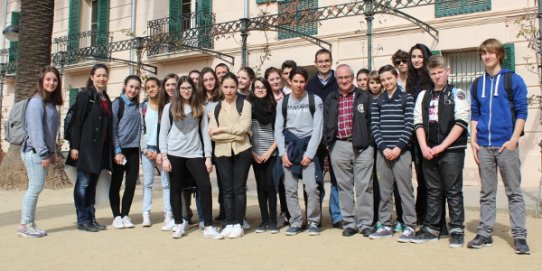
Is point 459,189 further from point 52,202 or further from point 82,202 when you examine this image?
point 52,202

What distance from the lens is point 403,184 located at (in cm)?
514

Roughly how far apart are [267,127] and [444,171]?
198 centimetres

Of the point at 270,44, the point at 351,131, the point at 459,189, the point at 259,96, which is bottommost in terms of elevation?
the point at 459,189

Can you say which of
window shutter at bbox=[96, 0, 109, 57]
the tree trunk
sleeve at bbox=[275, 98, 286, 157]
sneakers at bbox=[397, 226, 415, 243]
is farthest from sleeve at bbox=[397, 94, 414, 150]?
window shutter at bbox=[96, 0, 109, 57]

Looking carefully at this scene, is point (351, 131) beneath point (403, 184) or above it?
above

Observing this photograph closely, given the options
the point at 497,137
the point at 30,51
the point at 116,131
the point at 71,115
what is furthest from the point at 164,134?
the point at 30,51

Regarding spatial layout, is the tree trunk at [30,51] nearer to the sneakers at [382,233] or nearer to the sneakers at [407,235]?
the sneakers at [382,233]

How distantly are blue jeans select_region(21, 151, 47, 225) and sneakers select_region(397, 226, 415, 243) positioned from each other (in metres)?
3.88

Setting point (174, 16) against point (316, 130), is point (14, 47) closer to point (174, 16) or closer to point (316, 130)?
point (174, 16)

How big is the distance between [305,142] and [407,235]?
1430 millimetres

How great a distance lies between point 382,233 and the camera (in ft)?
17.2

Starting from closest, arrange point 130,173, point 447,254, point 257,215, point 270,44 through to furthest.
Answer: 1. point 447,254
2. point 130,173
3. point 257,215
4. point 270,44

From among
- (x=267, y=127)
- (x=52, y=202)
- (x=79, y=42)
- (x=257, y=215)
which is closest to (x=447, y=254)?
(x=267, y=127)

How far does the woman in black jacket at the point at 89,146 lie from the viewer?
586 cm
